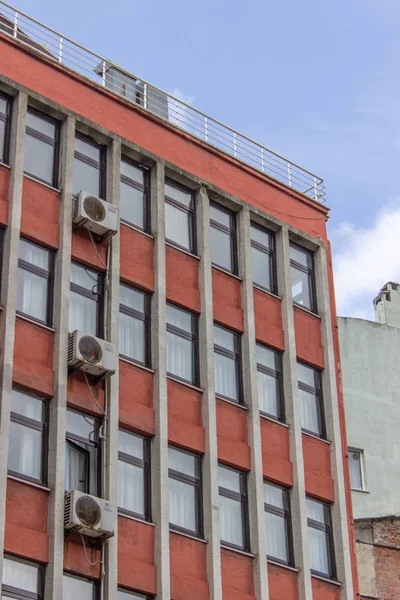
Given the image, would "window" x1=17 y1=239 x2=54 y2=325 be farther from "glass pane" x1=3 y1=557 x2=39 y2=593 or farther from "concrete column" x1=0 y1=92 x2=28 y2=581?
"glass pane" x1=3 y1=557 x2=39 y2=593

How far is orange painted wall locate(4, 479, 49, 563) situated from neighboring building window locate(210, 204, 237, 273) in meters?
8.84

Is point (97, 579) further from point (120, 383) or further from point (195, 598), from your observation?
point (120, 383)

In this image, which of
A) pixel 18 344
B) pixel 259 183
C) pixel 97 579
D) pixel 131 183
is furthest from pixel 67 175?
pixel 97 579

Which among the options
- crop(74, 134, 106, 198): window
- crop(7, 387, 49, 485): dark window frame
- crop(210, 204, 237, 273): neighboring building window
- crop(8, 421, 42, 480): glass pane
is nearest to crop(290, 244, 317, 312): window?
crop(210, 204, 237, 273): neighboring building window

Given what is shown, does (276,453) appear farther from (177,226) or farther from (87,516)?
(87,516)

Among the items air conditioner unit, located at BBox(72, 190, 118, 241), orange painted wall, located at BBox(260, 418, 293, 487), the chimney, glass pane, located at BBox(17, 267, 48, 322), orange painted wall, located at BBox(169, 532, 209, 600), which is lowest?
orange painted wall, located at BBox(169, 532, 209, 600)

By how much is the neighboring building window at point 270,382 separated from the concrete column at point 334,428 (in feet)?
4.96

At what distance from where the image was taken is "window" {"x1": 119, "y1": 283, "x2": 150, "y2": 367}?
29719 millimetres

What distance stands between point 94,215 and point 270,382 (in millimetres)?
6310

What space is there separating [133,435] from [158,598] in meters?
3.56

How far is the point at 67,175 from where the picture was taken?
2984 cm

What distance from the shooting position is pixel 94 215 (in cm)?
2961

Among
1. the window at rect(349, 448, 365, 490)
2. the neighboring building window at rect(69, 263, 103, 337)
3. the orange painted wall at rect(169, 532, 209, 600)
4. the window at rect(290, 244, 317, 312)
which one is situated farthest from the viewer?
the window at rect(349, 448, 365, 490)

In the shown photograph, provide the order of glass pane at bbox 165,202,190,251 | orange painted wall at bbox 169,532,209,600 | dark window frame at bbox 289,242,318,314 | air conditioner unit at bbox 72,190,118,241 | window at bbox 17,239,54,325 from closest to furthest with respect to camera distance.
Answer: orange painted wall at bbox 169,532,209,600 → window at bbox 17,239,54,325 → air conditioner unit at bbox 72,190,118,241 → glass pane at bbox 165,202,190,251 → dark window frame at bbox 289,242,318,314
